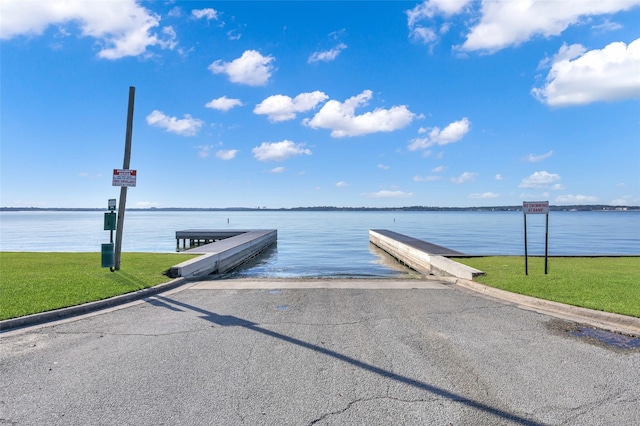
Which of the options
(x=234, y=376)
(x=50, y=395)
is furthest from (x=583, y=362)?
(x=50, y=395)

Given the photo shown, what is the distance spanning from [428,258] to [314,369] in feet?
47.6

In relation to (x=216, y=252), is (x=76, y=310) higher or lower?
lower

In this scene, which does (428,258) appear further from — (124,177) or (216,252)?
(124,177)

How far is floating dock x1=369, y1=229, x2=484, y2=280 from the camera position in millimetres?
13297

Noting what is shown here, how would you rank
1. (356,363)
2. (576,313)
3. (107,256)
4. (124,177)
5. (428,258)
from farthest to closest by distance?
1. (428,258)
2. (107,256)
3. (124,177)
4. (576,313)
5. (356,363)

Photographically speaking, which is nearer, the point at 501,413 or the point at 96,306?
the point at 501,413

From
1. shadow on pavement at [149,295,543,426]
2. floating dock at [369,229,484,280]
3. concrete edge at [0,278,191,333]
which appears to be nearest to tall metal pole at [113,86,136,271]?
concrete edge at [0,278,191,333]

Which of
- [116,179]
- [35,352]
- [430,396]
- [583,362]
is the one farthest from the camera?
[116,179]

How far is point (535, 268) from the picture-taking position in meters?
14.0

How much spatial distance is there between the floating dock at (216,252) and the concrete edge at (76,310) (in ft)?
8.11

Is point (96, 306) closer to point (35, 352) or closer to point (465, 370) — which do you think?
point (35, 352)

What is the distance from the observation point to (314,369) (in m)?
5.22

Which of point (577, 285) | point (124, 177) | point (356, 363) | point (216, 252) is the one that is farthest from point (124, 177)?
point (577, 285)

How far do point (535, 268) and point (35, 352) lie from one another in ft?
45.7
